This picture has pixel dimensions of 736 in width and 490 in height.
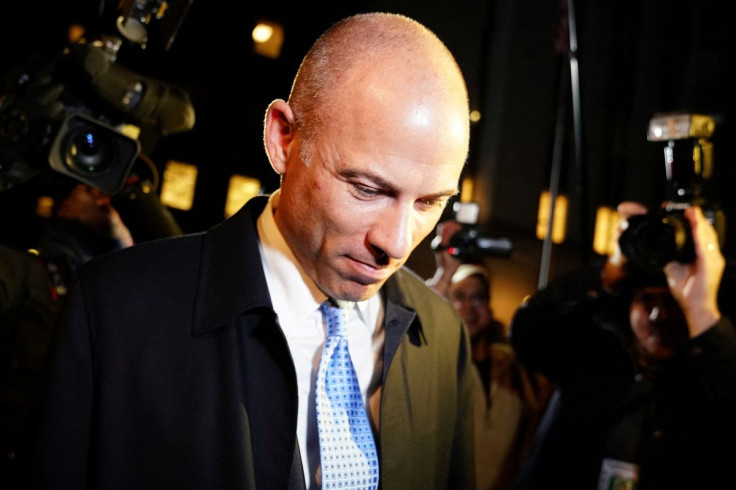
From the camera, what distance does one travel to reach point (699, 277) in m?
2.29

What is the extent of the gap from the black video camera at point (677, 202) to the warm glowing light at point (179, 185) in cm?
523

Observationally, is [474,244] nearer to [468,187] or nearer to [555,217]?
[468,187]

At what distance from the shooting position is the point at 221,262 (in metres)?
1.31

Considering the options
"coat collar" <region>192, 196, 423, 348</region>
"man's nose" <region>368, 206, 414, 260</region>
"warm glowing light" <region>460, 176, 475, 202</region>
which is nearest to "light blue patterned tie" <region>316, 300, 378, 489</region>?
"coat collar" <region>192, 196, 423, 348</region>

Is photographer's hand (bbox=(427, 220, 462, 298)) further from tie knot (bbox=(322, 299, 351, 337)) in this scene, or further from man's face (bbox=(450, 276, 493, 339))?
tie knot (bbox=(322, 299, 351, 337))

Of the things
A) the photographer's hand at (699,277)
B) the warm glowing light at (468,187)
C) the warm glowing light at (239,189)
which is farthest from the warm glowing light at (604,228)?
the photographer's hand at (699,277)

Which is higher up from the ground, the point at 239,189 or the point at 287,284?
the point at 239,189

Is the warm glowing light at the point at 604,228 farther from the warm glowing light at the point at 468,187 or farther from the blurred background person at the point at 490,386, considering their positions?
the blurred background person at the point at 490,386

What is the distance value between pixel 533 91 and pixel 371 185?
11.0 metres

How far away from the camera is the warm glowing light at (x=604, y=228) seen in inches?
537

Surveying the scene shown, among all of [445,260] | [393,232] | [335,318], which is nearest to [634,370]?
[445,260]

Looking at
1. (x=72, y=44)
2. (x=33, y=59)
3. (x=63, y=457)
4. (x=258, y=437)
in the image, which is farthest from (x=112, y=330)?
(x=33, y=59)

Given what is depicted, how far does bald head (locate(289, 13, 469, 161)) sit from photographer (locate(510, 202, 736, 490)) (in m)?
1.61

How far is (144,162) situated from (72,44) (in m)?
0.44
